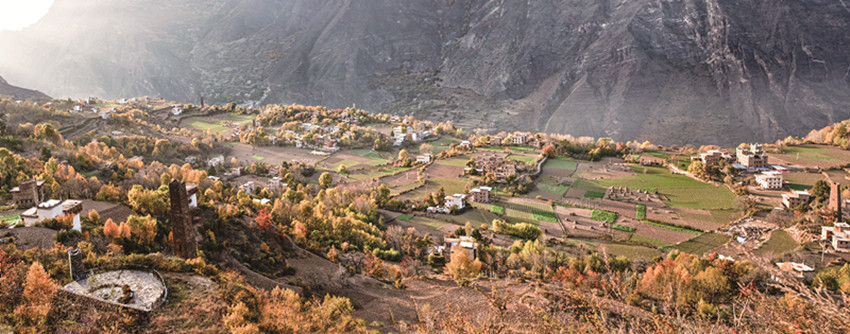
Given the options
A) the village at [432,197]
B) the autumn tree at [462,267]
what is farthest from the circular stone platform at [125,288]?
the autumn tree at [462,267]

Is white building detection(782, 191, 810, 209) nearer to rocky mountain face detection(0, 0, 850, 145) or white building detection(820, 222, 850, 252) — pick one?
white building detection(820, 222, 850, 252)

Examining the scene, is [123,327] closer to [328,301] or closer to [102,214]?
[328,301]

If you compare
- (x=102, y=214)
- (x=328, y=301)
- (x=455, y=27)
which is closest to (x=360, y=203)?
(x=102, y=214)

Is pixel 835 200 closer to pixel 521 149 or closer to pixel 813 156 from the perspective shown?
pixel 813 156

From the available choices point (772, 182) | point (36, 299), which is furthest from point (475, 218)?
point (36, 299)

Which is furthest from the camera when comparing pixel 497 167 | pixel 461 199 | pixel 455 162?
pixel 455 162
